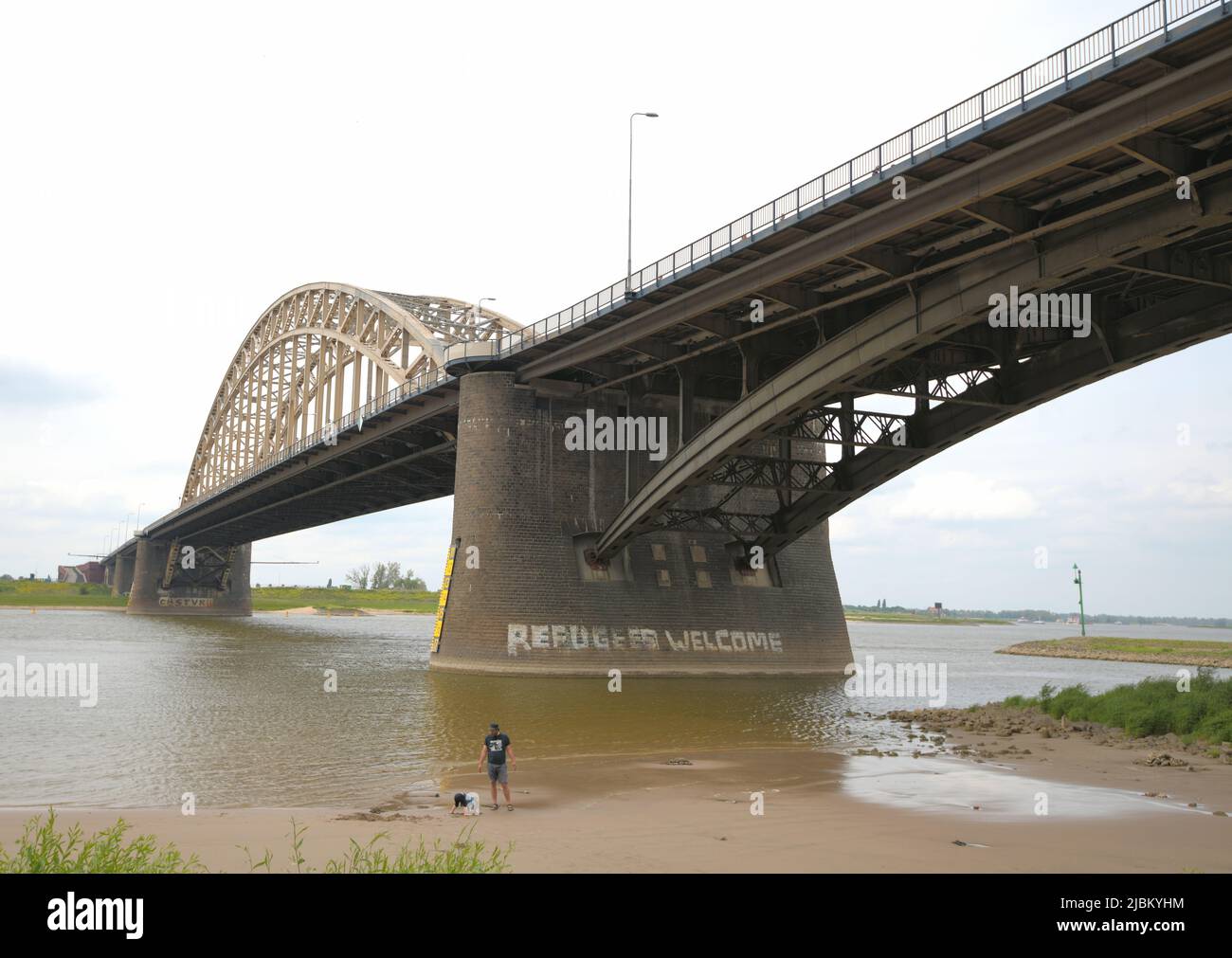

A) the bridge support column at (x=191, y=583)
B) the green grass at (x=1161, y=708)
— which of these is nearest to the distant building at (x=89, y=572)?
the bridge support column at (x=191, y=583)

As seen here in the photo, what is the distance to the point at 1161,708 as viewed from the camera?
22203 mm

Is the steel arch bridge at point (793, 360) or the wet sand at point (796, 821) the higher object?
the steel arch bridge at point (793, 360)

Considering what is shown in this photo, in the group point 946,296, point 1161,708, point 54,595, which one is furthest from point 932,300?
point 54,595

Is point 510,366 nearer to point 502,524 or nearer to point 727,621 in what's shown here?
point 502,524

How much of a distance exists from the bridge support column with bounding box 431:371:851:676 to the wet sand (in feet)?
63.8

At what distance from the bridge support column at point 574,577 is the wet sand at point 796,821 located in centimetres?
1945

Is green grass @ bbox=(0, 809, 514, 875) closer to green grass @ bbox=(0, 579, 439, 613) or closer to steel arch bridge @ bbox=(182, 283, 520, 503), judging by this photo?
steel arch bridge @ bbox=(182, 283, 520, 503)

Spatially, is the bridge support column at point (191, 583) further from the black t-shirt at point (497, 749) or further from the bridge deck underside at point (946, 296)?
the black t-shirt at point (497, 749)

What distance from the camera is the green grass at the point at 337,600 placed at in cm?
14962

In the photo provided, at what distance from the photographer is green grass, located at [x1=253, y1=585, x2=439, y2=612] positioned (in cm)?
14962

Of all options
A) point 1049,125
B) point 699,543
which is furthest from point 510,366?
point 1049,125

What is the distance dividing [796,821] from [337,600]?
15306 cm

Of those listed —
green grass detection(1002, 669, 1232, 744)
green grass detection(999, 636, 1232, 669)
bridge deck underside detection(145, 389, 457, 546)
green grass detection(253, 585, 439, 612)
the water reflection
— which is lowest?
green grass detection(999, 636, 1232, 669)

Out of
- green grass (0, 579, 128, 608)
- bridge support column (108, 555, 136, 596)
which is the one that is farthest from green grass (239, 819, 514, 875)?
bridge support column (108, 555, 136, 596)
